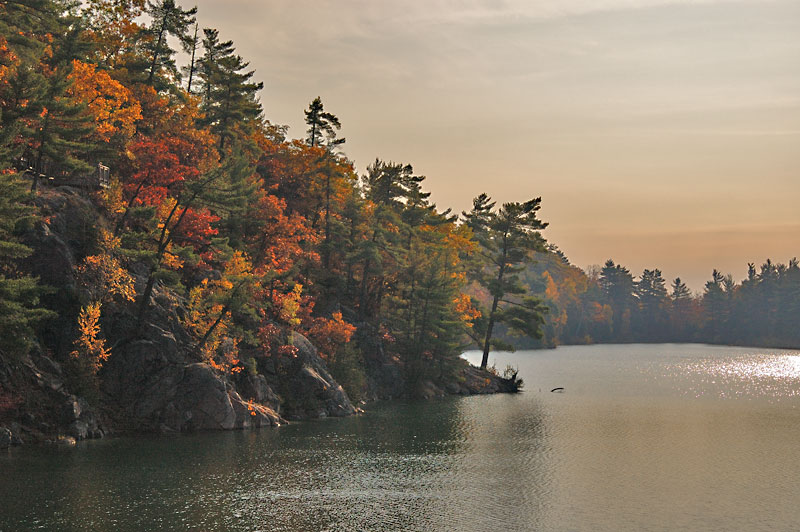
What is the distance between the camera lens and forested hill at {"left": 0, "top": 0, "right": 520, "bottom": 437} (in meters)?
41.7

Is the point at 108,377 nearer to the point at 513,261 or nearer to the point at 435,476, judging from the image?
the point at 435,476

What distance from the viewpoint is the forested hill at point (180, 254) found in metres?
41.7

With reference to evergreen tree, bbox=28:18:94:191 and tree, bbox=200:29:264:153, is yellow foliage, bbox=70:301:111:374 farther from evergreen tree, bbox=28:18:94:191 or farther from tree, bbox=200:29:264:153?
tree, bbox=200:29:264:153

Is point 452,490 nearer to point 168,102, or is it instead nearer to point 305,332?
point 305,332

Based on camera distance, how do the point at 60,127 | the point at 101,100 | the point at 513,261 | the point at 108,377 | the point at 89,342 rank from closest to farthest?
the point at 89,342 < the point at 60,127 < the point at 108,377 < the point at 101,100 < the point at 513,261

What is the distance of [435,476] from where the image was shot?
36031 millimetres

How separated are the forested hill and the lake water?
5043 millimetres

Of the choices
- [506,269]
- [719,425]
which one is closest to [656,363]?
[506,269]

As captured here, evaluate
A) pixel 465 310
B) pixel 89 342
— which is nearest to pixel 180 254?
pixel 89 342

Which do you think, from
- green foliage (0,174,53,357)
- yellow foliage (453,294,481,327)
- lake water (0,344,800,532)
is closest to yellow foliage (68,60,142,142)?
green foliage (0,174,53,357)

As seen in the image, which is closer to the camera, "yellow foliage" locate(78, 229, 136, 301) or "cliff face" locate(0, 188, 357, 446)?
"cliff face" locate(0, 188, 357, 446)

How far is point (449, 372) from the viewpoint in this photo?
76438mm

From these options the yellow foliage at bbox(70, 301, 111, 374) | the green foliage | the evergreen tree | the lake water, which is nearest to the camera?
the lake water

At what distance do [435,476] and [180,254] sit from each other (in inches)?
1047
